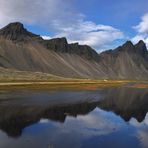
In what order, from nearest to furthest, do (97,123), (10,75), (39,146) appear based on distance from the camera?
(39,146), (97,123), (10,75)

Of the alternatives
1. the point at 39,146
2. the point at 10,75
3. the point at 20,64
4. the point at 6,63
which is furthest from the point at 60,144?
the point at 20,64

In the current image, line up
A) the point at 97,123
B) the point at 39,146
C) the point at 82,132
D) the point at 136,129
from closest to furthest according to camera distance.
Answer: the point at 39,146 → the point at 82,132 → the point at 136,129 → the point at 97,123

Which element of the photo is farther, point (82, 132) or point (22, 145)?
point (82, 132)

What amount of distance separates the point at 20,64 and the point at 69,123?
167416mm

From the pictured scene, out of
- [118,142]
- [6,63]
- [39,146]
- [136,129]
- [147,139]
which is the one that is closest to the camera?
[39,146]

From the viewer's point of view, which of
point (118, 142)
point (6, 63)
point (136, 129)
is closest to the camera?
point (118, 142)

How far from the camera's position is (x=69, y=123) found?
29.2 metres

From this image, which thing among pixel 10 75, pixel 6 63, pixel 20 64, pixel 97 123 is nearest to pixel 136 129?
pixel 97 123

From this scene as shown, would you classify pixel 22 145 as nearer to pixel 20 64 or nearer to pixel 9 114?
pixel 9 114

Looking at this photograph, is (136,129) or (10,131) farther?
(136,129)

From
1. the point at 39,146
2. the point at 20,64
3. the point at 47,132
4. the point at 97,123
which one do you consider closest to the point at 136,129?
the point at 97,123

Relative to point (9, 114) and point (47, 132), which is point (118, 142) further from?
point (9, 114)

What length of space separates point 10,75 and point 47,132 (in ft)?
360

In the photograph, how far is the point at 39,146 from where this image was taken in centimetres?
1928
